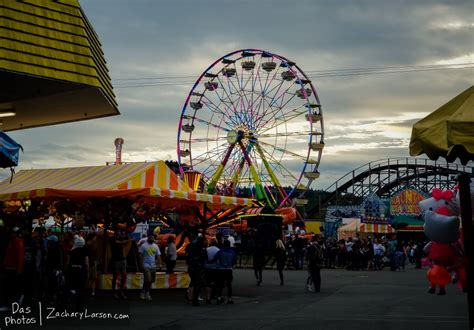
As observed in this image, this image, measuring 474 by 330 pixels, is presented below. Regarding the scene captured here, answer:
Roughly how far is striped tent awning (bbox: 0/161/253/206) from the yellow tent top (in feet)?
6.83

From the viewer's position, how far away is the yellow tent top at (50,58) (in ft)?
49.4

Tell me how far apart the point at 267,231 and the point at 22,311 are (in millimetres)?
19409

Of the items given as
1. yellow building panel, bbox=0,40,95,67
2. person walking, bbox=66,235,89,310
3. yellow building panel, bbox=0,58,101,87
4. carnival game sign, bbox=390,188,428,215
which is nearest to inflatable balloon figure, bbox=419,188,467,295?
person walking, bbox=66,235,89,310

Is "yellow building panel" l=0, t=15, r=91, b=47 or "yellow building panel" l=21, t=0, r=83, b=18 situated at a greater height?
"yellow building panel" l=21, t=0, r=83, b=18

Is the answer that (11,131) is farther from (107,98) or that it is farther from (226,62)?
(226,62)

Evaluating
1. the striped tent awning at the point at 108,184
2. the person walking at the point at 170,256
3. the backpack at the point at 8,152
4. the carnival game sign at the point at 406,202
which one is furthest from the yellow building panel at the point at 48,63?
the carnival game sign at the point at 406,202

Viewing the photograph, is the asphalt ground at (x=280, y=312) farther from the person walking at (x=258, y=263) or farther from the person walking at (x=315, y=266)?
the person walking at (x=258, y=263)

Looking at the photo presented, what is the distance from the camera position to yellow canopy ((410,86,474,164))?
747cm

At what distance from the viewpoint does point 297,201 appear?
42.8 meters

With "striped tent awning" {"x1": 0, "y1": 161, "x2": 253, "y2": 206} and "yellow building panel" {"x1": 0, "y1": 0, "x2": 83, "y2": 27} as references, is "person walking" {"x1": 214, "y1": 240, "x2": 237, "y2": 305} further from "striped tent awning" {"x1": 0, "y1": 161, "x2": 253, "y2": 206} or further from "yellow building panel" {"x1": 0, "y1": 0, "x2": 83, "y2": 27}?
"yellow building panel" {"x1": 0, "y1": 0, "x2": 83, "y2": 27}

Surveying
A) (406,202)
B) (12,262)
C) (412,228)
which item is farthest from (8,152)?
(412,228)

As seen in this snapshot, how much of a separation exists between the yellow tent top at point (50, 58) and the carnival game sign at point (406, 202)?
100 feet

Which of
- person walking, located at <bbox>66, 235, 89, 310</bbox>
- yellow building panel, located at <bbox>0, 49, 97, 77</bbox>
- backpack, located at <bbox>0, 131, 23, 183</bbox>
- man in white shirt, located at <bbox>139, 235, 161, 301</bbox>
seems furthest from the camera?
man in white shirt, located at <bbox>139, 235, 161, 301</bbox>

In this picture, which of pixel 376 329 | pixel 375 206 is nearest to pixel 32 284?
pixel 376 329
